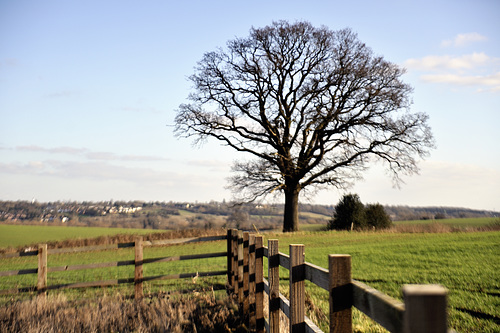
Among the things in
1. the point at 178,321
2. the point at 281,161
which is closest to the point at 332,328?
the point at 178,321

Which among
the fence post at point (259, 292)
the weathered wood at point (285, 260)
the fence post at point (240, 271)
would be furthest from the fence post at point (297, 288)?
the fence post at point (240, 271)

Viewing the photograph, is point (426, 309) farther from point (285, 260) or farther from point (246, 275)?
point (246, 275)

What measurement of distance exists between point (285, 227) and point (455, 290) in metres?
21.3

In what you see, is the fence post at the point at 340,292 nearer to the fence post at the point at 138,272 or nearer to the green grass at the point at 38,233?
the fence post at the point at 138,272

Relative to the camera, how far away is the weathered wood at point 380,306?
6.17 ft

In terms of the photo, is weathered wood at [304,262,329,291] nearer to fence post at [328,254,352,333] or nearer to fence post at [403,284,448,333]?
fence post at [328,254,352,333]

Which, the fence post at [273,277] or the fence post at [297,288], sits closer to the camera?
the fence post at [297,288]

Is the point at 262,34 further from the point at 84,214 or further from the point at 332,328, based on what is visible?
the point at 84,214

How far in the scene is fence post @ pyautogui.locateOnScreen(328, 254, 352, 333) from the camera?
258 cm

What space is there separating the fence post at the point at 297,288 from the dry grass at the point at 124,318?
2293mm

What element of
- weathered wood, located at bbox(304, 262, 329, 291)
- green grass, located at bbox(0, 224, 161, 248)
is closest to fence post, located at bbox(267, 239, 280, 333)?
weathered wood, located at bbox(304, 262, 329, 291)

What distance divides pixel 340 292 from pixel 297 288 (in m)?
1.32

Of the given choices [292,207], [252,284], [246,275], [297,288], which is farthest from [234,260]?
[292,207]

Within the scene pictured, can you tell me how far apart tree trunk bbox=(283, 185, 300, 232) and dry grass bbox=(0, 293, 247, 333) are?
2285cm
